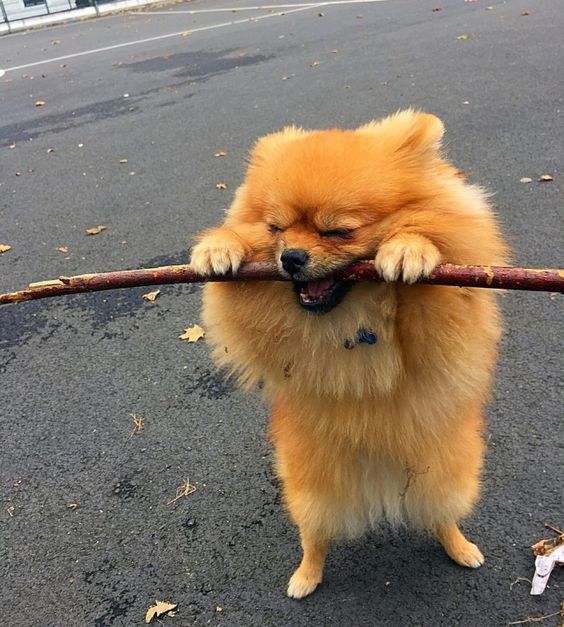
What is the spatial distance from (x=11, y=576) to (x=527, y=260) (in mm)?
3339

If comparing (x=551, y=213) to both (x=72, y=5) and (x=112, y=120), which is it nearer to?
(x=112, y=120)

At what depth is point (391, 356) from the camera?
1.63 m

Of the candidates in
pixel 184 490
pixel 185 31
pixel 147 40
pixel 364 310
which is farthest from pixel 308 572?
pixel 185 31

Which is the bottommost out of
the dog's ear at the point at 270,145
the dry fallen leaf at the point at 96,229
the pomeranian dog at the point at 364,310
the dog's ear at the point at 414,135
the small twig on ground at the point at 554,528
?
the small twig on ground at the point at 554,528

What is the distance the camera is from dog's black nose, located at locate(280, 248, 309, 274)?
5.14ft

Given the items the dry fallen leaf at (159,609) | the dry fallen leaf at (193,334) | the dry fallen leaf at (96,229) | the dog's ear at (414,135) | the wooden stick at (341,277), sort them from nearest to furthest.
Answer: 1. the wooden stick at (341,277)
2. the dog's ear at (414,135)
3. the dry fallen leaf at (159,609)
4. the dry fallen leaf at (193,334)
5. the dry fallen leaf at (96,229)

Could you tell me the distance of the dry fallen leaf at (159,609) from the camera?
7.32ft

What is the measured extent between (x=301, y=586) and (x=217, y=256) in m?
1.38

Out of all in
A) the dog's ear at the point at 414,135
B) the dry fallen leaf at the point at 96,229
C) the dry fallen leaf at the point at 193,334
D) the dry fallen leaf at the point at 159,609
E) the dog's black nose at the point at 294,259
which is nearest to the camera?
the dog's black nose at the point at 294,259

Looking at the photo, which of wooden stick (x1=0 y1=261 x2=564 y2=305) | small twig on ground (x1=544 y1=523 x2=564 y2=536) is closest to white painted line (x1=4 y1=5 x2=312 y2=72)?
wooden stick (x1=0 y1=261 x2=564 y2=305)

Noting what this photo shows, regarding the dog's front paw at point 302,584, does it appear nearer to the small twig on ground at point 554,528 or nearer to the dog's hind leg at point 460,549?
the dog's hind leg at point 460,549

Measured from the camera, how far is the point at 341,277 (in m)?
1.60

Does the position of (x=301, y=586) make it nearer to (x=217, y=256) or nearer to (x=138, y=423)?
(x=138, y=423)

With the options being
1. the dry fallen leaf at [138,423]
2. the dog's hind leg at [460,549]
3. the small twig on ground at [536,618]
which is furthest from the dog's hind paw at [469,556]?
the dry fallen leaf at [138,423]
